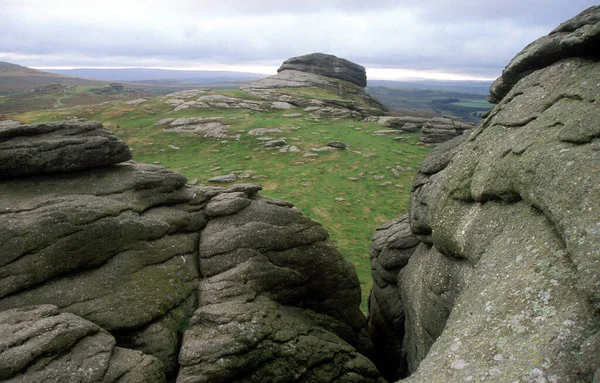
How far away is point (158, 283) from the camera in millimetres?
18656

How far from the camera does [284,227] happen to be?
2336cm

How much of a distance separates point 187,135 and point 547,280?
7594cm

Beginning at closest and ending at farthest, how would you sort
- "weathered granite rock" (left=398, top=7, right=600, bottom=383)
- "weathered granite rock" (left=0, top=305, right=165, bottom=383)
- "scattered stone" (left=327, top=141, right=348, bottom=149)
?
"weathered granite rock" (left=398, top=7, right=600, bottom=383)
"weathered granite rock" (left=0, top=305, right=165, bottom=383)
"scattered stone" (left=327, top=141, right=348, bottom=149)

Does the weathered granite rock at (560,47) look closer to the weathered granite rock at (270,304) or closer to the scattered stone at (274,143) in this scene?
the weathered granite rock at (270,304)

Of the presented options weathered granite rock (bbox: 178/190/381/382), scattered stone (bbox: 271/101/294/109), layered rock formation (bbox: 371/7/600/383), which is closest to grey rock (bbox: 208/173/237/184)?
weathered granite rock (bbox: 178/190/381/382)

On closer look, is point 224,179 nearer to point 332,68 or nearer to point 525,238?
point 525,238

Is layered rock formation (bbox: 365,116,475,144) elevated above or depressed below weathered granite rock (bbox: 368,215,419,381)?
above

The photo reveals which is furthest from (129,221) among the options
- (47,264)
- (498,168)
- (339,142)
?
(339,142)

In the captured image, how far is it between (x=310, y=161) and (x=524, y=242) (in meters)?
51.7

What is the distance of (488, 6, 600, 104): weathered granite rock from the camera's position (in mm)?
15016

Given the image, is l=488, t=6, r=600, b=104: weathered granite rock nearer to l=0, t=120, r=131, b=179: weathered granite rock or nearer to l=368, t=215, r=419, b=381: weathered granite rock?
l=368, t=215, r=419, b=381: weathered granite rock

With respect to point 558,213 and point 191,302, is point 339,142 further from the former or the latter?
point 558,213

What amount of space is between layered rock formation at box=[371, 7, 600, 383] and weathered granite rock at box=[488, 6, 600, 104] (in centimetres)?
6

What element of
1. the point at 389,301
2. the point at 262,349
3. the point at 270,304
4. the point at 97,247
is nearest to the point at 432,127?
the point at 389,301
